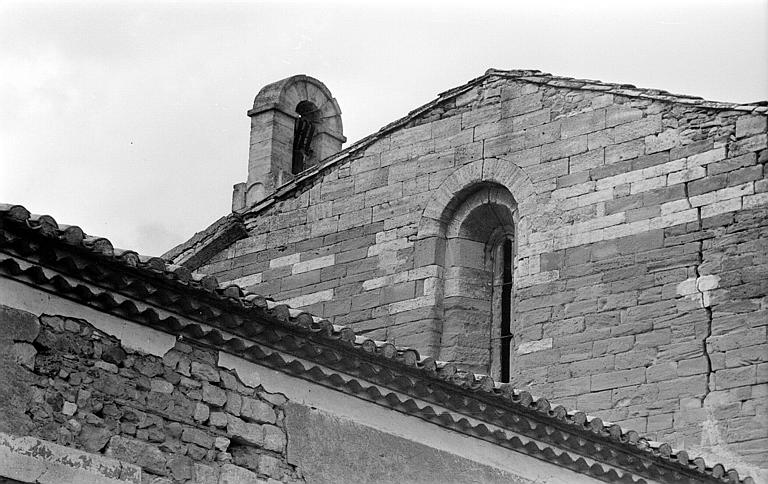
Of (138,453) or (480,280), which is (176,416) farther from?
(480,280)

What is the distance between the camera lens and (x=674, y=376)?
551 inches

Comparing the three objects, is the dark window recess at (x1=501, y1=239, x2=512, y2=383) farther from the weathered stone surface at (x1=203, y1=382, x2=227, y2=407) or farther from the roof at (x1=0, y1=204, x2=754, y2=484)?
the weathered stone surface at (x1=203, y1=382, x2=227, y2=407)

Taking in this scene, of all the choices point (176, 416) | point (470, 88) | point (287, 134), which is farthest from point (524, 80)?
point (176, 416)

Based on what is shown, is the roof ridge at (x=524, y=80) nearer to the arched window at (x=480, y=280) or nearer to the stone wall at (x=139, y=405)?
the arched window at (x=480, y=280)

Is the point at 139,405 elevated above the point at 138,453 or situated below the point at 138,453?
above

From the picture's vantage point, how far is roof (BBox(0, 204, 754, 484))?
8906 mm

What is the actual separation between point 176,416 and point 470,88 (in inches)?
312

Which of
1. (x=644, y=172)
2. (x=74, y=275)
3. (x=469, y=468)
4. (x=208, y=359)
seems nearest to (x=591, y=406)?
(x=644, y=172)

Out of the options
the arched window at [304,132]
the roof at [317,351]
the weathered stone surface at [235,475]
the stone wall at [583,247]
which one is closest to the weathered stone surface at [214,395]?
the roof at [317,351]

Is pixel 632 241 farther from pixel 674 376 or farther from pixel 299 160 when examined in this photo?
pixel 299 160

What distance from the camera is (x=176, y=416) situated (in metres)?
9.52

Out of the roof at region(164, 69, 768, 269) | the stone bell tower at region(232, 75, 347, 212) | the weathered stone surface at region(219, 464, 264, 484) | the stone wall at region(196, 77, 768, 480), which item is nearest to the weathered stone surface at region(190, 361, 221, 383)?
the weathered stone surface at region(219, 464, 264, 484)

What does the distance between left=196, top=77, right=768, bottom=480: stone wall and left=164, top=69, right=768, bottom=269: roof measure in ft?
0.21

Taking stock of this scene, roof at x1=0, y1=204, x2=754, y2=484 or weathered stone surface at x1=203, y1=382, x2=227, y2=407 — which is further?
weathered stone surface at x1=203, y1=382, x2=227, y2=407
